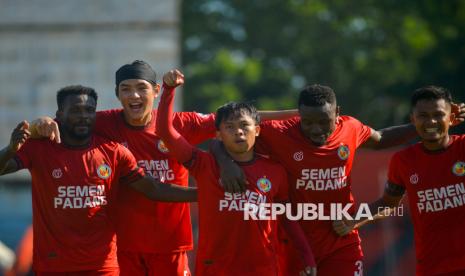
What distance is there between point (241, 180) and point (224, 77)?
3156 centimetres

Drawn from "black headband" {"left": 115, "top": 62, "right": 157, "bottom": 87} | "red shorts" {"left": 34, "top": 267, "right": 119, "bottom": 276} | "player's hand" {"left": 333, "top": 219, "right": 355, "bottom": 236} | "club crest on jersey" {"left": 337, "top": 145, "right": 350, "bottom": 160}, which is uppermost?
"black headband" {"left": 115, "top": 62, "right": 157, "bottom": 87}

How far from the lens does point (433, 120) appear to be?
7.53 metres

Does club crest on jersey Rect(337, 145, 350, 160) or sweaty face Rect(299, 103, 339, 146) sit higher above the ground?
sweaty face Rect(299, 103, 339, 146)

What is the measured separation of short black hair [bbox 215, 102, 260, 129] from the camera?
24.2 feet

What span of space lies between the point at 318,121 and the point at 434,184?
3.37 ft

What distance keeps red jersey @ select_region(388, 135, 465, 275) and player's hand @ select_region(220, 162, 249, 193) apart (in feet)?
4.39

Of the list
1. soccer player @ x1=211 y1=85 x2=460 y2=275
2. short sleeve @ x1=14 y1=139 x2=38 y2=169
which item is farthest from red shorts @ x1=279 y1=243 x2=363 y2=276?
short sleeve @ x1=14 y1=139 x2=38 y2=169

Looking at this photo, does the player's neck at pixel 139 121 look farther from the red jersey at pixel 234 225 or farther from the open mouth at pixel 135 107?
the red jersey at pixel 234 225

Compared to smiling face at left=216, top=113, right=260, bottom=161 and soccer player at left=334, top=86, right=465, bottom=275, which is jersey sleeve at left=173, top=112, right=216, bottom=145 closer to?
smiling face at left=216, top=113, right=260, bottom=161

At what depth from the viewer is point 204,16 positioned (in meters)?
39.1

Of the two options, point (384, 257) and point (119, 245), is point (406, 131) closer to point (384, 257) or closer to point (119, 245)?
point (119, 245)

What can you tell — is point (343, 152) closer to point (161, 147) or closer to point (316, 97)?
point (316, 97)

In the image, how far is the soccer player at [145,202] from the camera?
7.88 m

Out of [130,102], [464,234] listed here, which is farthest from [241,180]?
[464,234]
